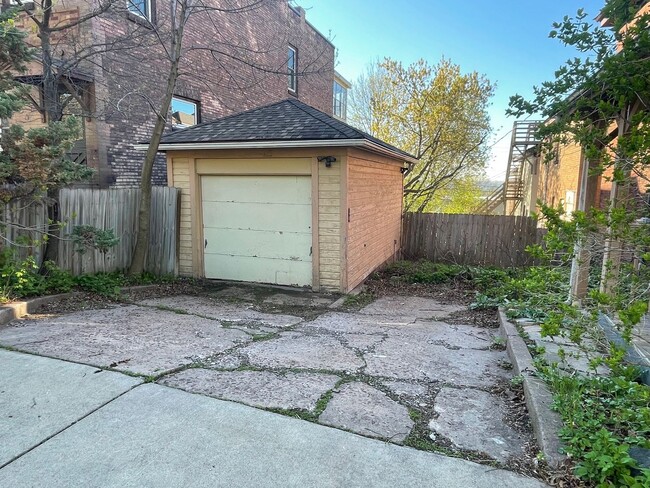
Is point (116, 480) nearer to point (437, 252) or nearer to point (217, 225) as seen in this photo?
point (217, 225)

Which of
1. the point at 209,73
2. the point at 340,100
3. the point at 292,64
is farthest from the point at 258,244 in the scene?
the point at 340,100

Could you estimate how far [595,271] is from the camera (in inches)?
253

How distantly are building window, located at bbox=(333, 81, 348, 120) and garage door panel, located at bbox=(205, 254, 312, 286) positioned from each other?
14.9 metres

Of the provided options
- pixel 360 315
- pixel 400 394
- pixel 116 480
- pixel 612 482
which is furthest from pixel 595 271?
pixel 116 480

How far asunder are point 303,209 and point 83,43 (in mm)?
5536

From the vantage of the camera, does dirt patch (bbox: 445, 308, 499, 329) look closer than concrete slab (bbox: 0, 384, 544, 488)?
No

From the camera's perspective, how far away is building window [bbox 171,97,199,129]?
11102 millimetres

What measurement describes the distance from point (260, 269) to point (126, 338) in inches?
151

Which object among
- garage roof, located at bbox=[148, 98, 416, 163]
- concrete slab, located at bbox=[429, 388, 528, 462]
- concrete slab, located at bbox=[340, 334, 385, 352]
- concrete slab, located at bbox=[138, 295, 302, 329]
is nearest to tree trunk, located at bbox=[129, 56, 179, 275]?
garage roof, located at bbox=[148, 98, 416, 163]

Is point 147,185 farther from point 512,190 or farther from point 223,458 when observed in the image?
point 512,190

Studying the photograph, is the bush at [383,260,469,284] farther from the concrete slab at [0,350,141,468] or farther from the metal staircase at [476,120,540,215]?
the metal staircase at [476,120,540,215]

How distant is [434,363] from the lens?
429 centimetres

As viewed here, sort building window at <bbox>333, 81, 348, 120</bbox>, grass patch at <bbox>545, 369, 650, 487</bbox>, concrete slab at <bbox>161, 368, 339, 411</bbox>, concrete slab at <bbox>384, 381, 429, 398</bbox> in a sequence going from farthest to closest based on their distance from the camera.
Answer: building window at <bbox>333, 81, 348, 120</bbox> < concrete slab at <bbox>384, 381, 429, 398</bbox> < concrete slab at <bbox>161, 368, 339, 411</bbox> < grass patch at <bbox>545, 369, 650, 487</bbox>

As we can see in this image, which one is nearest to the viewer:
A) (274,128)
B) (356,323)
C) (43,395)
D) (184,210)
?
(43,395)
